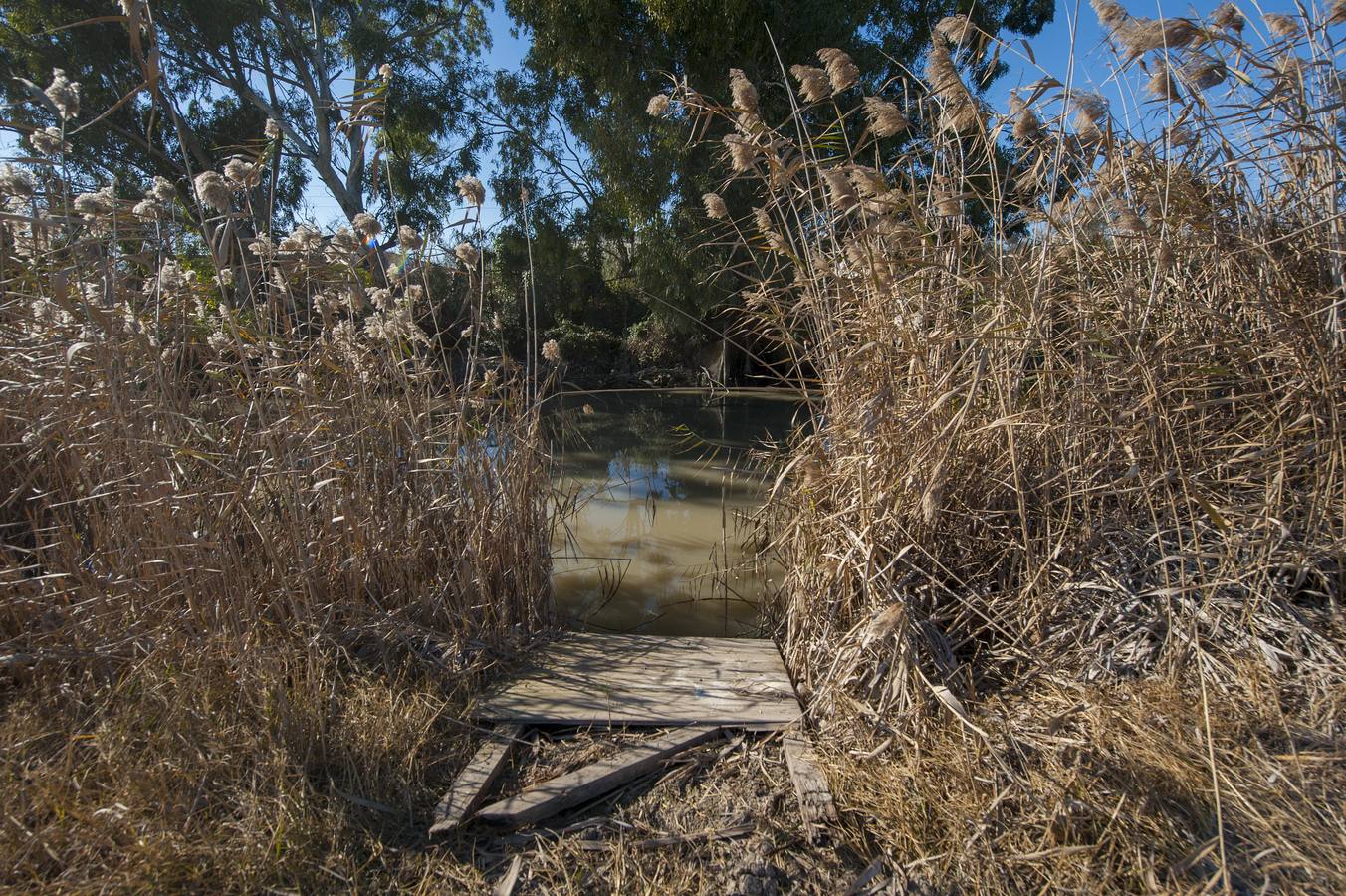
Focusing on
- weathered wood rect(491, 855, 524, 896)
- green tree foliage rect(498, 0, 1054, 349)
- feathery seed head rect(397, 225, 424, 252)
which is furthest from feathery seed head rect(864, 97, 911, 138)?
green tree foliage rect(498, 0, 1054, 349)

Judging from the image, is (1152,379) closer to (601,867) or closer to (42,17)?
(601,867)

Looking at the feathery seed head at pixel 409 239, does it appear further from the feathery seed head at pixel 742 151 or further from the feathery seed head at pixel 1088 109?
the feathery seed head at pixel 1088 109

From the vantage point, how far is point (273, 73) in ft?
46.6

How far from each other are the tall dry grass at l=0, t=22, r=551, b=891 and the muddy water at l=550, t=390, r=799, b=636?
2.11ft

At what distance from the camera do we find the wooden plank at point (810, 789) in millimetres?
1537

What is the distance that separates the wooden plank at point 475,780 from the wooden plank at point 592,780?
0.05 meters

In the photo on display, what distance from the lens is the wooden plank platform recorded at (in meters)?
1.91

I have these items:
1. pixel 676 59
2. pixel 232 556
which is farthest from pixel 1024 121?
pixel 676 59

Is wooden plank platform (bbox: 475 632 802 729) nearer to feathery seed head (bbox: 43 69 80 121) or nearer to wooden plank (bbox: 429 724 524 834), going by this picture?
wooden plank (bbox: 429 724 524 834)

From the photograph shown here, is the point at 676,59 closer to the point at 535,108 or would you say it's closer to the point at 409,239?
the point at 535,108

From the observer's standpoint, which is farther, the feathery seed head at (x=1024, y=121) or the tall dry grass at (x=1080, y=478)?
the feathery seed head at (x=1024, y=121)

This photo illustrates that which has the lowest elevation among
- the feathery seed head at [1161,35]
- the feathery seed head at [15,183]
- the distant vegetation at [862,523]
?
the distant vegetation at [862,523]

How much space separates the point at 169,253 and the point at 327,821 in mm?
2005

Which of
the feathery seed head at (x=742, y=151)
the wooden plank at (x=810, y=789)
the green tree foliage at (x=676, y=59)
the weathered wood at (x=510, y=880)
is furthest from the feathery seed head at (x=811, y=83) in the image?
the green tree foliage at (x=676, y=59)
